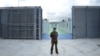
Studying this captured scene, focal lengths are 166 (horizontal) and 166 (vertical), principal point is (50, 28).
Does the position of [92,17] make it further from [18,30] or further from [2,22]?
[2,22]

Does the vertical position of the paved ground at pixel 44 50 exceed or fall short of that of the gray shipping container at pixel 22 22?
it falls short

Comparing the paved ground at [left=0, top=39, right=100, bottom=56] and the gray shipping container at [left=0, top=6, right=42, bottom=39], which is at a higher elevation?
the gray shipping container at [left=0, top=6, right=42, bottom=39]

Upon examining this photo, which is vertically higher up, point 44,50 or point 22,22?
point 22,22

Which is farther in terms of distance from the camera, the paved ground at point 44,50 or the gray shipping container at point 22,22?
the gray shipping container at point 22,22

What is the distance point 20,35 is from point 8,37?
5.01 feet

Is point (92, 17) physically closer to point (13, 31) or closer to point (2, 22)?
point (13, 31)

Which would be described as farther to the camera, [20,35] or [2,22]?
[2,22]

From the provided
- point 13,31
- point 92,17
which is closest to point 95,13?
point 92,17

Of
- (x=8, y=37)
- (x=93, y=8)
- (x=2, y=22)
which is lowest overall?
(x=8, y=37)

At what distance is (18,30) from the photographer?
65.2 feet

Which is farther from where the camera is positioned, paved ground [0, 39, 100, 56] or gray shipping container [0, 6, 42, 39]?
gray shipping container [0, 6, 42, 39]

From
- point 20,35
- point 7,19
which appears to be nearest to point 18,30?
point 20,35

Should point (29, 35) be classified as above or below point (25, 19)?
below

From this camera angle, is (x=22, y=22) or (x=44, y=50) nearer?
(x=44, y=50)
